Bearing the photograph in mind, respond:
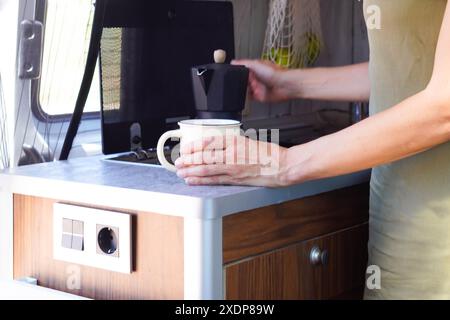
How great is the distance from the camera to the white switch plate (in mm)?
1368

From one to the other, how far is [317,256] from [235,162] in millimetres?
301

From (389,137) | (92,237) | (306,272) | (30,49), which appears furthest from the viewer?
(30,49)

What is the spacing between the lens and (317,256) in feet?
5.13

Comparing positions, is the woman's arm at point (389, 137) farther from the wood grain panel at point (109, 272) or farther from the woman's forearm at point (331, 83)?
the woman's forearm at point (331, 83)

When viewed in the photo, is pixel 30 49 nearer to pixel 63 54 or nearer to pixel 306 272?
pixel 63 54

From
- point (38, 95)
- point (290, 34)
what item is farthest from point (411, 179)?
point (290, 34)

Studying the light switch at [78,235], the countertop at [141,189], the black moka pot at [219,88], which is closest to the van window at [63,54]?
the countertop at [141,189]

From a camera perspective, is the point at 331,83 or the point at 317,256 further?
the point at 331,83

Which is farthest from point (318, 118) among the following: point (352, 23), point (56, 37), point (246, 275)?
point (246, 275)

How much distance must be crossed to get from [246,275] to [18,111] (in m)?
0.62

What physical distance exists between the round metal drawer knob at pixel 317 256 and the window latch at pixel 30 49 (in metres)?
0.67

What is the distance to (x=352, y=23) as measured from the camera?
2.71 m

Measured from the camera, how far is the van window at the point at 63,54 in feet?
5.71
